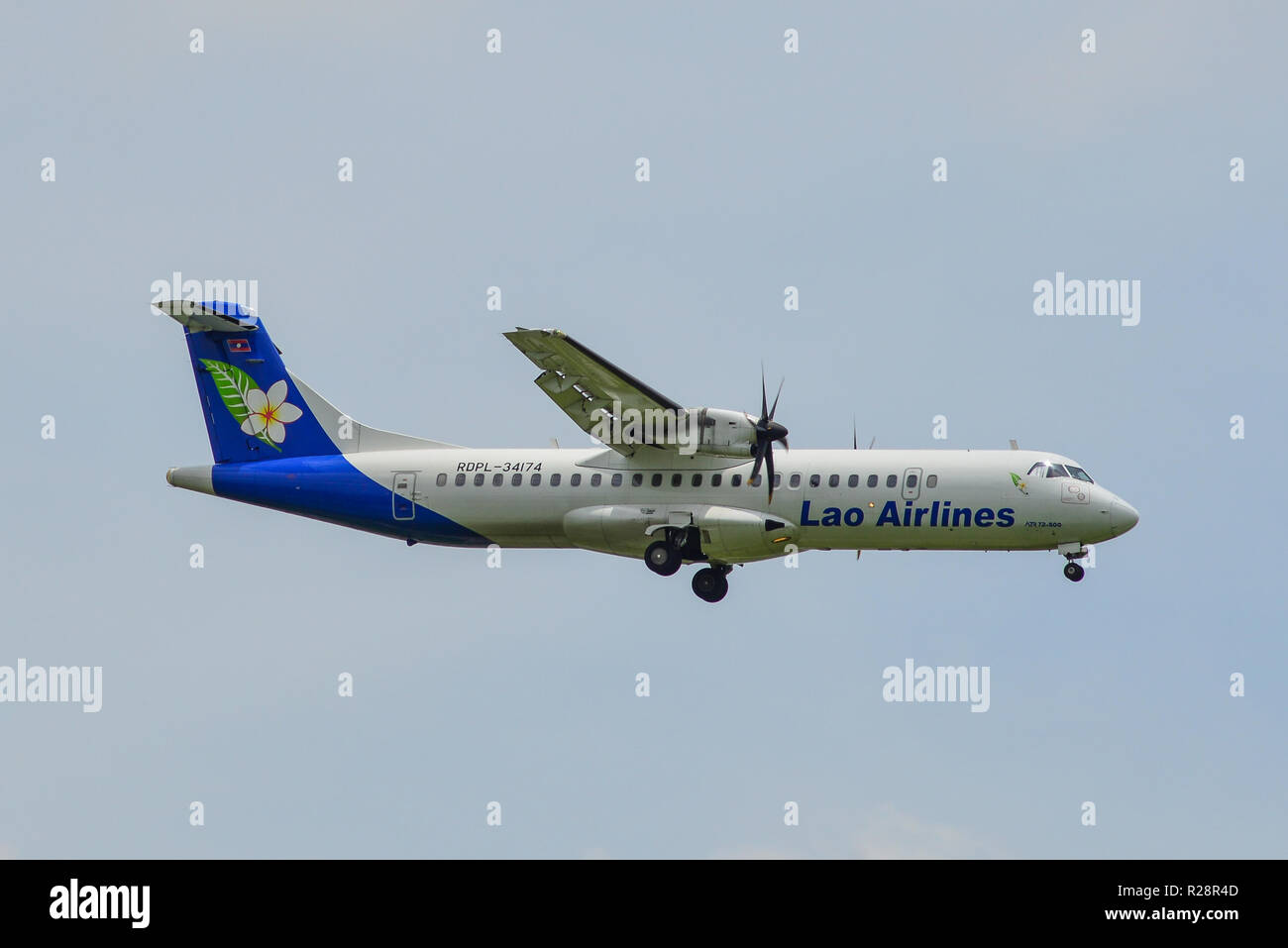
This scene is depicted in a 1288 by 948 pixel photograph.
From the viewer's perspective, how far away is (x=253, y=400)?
41.4 metres

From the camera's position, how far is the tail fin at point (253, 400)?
135ft

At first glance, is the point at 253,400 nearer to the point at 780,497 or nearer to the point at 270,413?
the point at 270,413

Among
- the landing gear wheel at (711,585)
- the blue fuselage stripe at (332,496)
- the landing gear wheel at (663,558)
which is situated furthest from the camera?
the landing gear wheel at (711,585)

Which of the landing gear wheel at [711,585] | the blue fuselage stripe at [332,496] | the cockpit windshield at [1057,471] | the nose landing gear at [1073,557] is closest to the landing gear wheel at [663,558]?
the landing gear wheel at [711,585]

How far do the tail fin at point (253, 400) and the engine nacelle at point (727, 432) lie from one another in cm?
678

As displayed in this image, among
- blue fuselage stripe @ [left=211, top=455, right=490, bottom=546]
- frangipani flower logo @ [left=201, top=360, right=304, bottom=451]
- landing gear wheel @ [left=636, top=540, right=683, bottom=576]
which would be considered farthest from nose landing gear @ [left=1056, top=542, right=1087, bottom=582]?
frangipani flower logo @ [left=201, top=360, right=304, bottom=451]

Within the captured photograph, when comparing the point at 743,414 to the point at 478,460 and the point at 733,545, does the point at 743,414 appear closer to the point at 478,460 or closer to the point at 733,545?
the point at 733,545

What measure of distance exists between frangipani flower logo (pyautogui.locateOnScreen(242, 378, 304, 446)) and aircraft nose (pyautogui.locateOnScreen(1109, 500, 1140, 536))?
59.6ft

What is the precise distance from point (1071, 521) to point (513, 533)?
1198 centimetres

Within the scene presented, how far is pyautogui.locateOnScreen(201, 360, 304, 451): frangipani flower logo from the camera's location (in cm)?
4122

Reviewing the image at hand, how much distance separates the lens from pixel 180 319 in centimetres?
4159

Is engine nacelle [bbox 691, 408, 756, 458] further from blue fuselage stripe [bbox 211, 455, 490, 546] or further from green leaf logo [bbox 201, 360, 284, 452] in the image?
green leaf logo [bbox 201, 360, 284, 452]

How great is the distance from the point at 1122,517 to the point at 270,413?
1904cm

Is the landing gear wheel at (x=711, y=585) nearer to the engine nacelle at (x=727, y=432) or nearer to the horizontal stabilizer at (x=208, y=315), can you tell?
the engine nacelle at (x=727, y=432)
